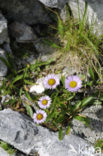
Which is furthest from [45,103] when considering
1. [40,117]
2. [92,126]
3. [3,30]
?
[3,30]

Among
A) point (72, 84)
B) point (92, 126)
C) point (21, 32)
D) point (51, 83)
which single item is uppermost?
point (21, 32)

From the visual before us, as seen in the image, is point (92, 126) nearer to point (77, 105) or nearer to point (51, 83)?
point (77, 105)

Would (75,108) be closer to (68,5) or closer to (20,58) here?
(20,58)

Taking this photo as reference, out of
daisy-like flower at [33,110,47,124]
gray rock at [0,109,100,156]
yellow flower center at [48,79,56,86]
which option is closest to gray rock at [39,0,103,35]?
yellow flower center at [48,79,56,86]

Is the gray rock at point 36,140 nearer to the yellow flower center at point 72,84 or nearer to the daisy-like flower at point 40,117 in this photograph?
the daisy-like flower at point 40,117

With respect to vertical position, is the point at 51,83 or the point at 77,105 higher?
the point at 51,83

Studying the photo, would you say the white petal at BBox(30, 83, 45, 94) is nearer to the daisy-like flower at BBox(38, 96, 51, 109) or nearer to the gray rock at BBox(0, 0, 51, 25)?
the daisy-like flower at BBox(38, 96, 51, 109)
